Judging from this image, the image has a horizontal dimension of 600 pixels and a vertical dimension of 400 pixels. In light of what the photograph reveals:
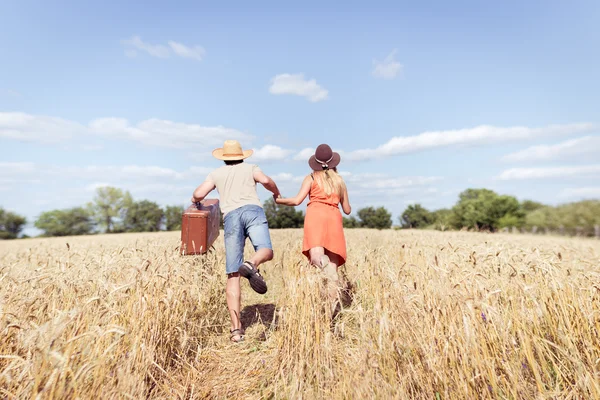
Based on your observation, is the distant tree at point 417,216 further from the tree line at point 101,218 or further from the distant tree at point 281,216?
the tree line at point 101,218

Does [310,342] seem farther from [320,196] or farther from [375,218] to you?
[375,218]

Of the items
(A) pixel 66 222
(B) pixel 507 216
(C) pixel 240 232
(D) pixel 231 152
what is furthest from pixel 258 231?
(A) pixel 66 222

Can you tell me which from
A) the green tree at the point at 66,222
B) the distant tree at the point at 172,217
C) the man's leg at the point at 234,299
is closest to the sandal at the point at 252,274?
the man's leg at the point at 234,299

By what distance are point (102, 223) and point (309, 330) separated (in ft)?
206

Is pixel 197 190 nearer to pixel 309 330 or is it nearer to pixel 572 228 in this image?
pixel 309 330

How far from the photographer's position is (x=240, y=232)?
4824 mm

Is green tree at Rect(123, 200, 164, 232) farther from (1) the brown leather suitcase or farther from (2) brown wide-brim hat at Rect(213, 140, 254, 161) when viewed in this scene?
(2) brown wide-brim hat at Rect(213, 140, 254, 161)

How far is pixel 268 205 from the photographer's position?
29469mm

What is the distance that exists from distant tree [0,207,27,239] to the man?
218 ft

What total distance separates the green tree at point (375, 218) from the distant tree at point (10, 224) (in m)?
53.2

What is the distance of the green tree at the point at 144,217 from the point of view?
54062 millimetres

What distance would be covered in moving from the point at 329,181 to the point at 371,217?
31087 millimetres

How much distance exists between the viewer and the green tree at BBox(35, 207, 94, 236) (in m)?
59.5

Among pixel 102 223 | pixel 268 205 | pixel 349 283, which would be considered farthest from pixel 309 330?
pixel 102 223
